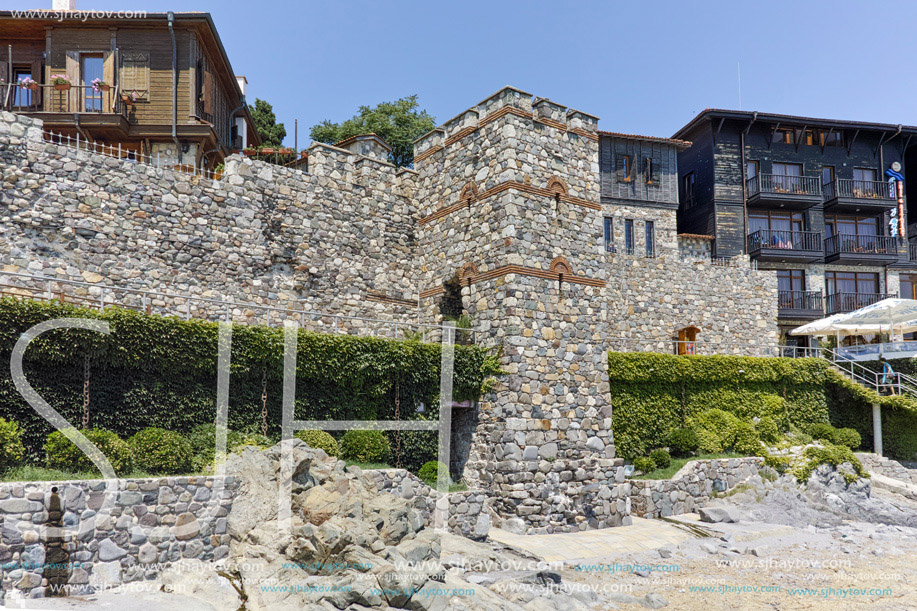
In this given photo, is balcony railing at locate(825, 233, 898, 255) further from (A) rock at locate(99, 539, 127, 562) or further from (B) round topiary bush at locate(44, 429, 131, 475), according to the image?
(A) rock at locate(99, 539, 127, 562)

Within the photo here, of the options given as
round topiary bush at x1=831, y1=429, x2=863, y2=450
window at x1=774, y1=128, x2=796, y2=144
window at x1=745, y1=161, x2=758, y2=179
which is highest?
window at x1=774, y1=128, x2=796, y2=144

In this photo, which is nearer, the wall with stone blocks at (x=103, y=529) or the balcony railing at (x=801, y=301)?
the wall with stone blocks at (x=103, y=529)

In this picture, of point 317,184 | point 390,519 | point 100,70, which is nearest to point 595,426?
point 390,519

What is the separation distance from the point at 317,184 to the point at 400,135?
14045 millimetres

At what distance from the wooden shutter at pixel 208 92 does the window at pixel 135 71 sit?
1.87 metres

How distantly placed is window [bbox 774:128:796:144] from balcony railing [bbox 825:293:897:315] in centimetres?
803

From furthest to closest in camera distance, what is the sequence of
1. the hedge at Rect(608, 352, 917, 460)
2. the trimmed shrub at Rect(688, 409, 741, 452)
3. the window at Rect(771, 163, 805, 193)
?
the window at Rect(771, 163, 805, 193) < the trimmed shrub at Rect(688, 409, 741, 452) < the hedge at Rect(608, 352, 917, 460)

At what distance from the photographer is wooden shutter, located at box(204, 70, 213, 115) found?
2270cm

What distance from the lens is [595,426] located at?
1714 centimetres

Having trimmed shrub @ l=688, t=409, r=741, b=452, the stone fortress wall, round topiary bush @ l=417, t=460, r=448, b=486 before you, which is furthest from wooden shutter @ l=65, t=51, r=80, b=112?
trimmed shrub @ l=688, t=409, r=741, b=452

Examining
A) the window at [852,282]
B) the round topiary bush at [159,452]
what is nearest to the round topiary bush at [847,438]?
the window at [852,282]

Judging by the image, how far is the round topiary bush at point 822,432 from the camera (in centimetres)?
2256

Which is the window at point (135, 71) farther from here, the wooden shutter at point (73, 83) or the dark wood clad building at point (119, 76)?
the wooden shutter at point (73, 83)

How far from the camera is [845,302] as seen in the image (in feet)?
107
